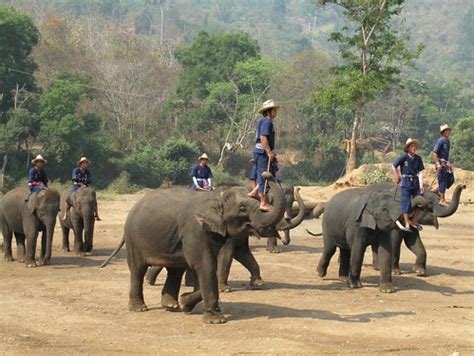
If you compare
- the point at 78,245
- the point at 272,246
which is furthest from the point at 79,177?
the point at 272,246

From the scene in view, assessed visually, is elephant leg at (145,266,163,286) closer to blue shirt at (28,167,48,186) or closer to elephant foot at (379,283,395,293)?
elephant foot at (379,283,395,293)

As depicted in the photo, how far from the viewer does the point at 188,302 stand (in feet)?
36.1

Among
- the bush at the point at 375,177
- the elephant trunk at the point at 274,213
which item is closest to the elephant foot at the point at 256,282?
the elephant trunk at the point at 274,213

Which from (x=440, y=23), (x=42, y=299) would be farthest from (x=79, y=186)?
(x=440, y=23)

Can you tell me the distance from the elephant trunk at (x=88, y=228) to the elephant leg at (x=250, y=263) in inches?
204

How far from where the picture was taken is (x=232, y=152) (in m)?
52.4

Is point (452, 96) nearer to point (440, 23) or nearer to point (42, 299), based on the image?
point (42, 299)

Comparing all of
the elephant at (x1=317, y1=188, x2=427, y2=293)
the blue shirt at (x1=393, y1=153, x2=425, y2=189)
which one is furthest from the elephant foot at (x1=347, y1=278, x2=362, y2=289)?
the blue shirt at (x1=393, y1=153, x2=425, y2=189)

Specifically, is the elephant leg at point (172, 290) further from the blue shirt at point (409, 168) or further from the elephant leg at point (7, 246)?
the elephant leg at point (7, 246)

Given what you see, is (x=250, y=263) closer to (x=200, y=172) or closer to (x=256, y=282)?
(x=256, y=282)

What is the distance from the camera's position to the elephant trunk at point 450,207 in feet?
45.6

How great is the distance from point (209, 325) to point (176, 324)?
1.39 ft

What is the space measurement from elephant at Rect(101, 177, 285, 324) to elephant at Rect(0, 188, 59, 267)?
5.02 metres

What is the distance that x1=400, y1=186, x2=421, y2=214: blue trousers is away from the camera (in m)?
13.4
